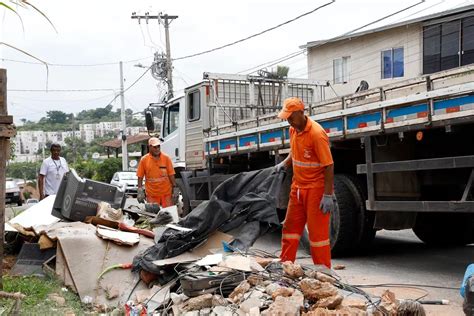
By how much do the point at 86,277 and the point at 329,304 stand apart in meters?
2.39

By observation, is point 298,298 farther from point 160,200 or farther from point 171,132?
point 171,132

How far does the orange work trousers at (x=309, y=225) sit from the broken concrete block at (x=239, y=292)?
4.04 ft

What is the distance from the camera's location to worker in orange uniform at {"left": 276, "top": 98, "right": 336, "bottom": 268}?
15.9ft

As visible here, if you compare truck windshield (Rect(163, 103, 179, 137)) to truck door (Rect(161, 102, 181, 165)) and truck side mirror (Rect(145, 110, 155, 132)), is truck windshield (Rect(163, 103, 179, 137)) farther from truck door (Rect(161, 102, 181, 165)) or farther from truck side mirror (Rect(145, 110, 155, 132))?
truck side mirror (Rect(145, 110, 155, 132))

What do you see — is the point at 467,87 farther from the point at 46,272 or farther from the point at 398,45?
the point at 398,45

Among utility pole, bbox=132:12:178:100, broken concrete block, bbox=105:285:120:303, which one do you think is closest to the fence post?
broken concrete block, bbox=105:285:120:303

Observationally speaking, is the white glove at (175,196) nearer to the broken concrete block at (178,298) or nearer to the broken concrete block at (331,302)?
the broken concrete block at (178,298)

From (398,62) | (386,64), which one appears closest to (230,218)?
(398,62)

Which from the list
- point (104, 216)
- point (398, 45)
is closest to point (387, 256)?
point (104, 216)

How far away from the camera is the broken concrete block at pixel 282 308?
3.21 m

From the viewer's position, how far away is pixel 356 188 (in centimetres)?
645

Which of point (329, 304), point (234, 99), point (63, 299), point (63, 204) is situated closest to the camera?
point (329, 304)

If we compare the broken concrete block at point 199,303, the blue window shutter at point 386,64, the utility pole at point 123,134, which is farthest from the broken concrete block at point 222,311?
the utility pole at point 123,134

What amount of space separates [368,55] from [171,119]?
38.8 ft
